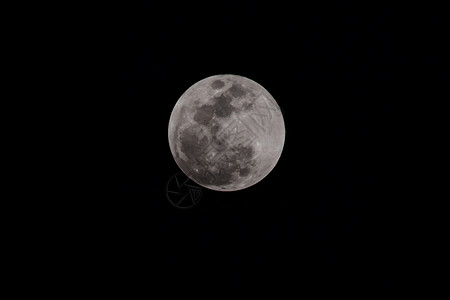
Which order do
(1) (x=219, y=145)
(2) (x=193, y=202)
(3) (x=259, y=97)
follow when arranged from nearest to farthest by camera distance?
(1) (x=219, y=145), (3) (x=259, y=97), (2) (x=193, y=202)

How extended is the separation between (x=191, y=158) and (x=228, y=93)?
1096 mm

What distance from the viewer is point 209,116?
4.66 metres

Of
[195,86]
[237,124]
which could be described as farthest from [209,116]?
[195,86]

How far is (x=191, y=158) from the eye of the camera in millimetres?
4812

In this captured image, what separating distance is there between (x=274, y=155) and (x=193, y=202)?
2.24 metres

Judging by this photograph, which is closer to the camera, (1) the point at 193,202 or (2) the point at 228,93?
(2) the point at 228,93

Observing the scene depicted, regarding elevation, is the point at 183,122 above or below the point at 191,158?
above

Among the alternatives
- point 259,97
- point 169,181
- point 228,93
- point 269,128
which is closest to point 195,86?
point 228,93

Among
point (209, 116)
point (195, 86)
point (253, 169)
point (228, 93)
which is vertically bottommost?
point (253, 169)

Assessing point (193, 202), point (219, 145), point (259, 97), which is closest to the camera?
point (219, 145)

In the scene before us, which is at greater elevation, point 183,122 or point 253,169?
point 183,122

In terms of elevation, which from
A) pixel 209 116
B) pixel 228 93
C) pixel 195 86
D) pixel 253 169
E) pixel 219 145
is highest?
pixel 195 86

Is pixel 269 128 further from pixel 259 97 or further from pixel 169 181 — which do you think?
pixel 169 181

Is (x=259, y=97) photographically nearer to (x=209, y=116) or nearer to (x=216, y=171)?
(x=209, y=116)
